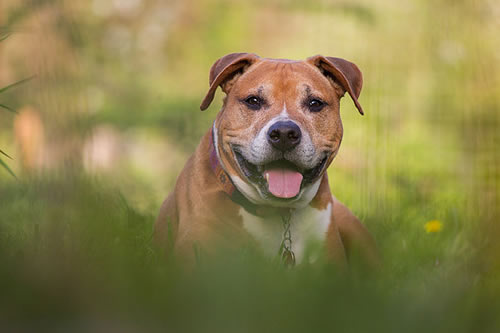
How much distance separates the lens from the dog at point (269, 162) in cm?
285

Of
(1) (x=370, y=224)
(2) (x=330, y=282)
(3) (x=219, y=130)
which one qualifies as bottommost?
(1) (x=370, y=224)

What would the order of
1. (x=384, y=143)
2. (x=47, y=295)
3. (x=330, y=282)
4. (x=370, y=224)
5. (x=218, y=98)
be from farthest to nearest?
(x=218, y=98) < (x=384, y=143) < (x=370, y=224) < (x=330, y=282) < (x=47, y=295)

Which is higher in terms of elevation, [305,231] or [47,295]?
[47,295]

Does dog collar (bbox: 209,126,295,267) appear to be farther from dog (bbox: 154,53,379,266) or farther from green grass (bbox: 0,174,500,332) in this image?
green grass (bbox: 0,174,500,332)

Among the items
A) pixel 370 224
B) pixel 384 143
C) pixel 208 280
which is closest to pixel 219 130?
pixel 370 224

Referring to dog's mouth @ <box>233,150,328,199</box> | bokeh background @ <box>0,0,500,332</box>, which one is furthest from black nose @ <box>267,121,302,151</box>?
bokeh background @ <box>0,0,500,332</box>

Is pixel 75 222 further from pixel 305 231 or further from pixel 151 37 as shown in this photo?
pixel 151 37

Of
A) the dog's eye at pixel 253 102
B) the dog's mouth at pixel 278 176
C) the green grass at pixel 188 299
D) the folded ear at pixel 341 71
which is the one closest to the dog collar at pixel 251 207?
the dog's mouth at pixel 278 176

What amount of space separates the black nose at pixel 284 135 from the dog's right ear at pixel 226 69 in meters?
0.48

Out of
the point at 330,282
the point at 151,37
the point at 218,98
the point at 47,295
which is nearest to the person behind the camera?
the point at 47,295

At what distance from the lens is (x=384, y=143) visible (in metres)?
5.15

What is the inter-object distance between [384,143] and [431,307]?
4195mm

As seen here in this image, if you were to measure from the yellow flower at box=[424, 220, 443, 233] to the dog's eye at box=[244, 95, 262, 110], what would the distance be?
53.3 inches

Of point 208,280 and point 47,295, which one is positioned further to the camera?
point 208,280
